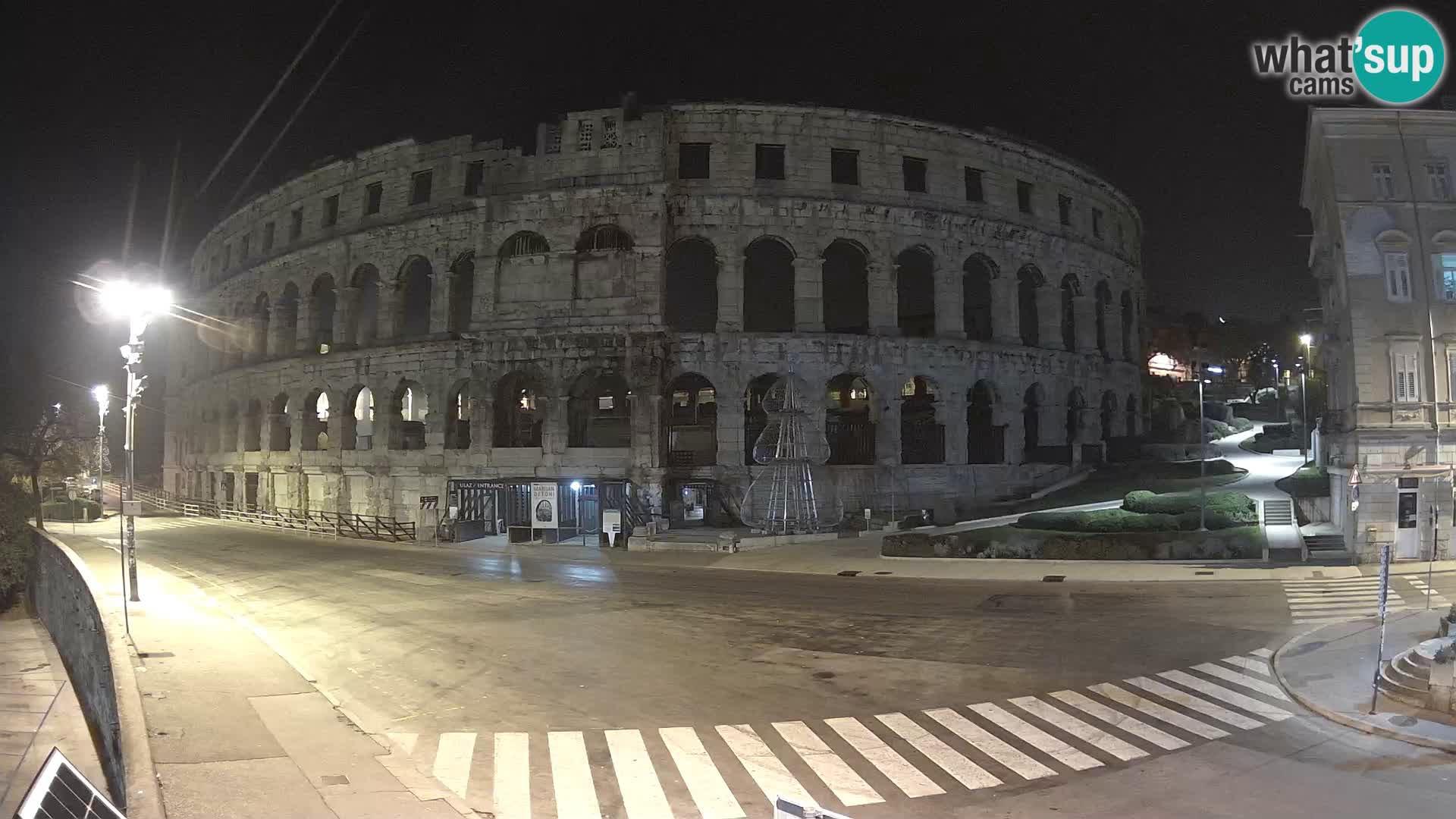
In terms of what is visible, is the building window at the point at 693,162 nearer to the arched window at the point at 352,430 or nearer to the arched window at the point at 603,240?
the arched window at the point at 603,240

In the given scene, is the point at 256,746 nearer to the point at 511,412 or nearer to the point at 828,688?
the point at 828,688

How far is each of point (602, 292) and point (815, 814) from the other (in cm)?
3483

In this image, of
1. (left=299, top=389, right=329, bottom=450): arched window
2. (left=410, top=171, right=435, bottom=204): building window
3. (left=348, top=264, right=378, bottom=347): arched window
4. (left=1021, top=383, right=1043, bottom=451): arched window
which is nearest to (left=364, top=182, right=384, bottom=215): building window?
(left=410, top=171, right=435, bottom=204): building window

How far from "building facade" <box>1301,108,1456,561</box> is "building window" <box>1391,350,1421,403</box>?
1.4 inches

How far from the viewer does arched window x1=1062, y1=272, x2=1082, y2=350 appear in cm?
4762

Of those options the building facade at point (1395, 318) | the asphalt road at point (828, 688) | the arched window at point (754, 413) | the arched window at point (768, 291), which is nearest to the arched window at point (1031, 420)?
the arched window at point (754, 413)

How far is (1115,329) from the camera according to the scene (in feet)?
170

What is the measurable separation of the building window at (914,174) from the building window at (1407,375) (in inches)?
867

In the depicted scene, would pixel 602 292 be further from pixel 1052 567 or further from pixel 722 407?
pixel 1052 567

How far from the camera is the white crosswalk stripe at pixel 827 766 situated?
908 centimetres

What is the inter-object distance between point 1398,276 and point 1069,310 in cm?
2911

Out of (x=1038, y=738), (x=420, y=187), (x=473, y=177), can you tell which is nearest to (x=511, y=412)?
(x=473, y=177)

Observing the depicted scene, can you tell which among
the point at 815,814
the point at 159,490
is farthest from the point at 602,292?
the point at 159,490

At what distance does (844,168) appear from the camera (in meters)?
42.4
